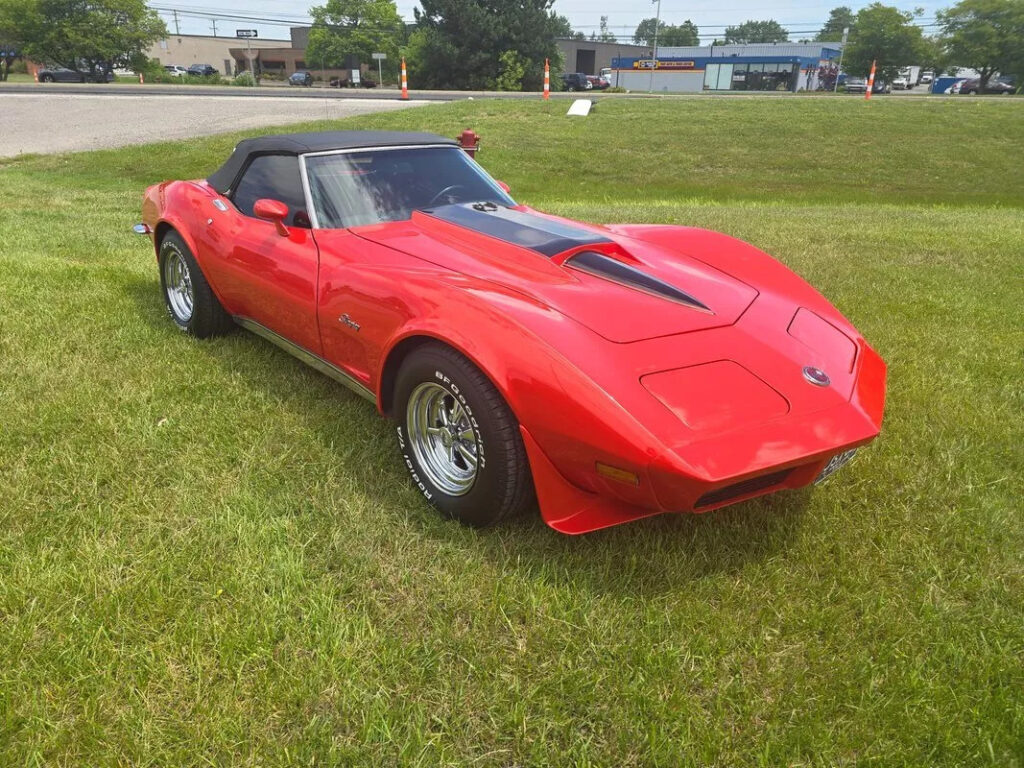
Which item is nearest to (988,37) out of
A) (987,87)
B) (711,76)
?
(987,87)

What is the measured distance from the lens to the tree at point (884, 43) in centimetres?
6431

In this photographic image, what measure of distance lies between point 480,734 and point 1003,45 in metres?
74.6

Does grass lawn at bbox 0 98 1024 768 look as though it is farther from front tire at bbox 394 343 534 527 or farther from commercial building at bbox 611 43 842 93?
commercial building at bbox 611 43 842 93

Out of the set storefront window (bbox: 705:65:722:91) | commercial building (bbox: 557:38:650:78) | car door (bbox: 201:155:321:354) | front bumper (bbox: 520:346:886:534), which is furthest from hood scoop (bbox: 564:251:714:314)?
commercial building (bbox: 557:38:650:78)

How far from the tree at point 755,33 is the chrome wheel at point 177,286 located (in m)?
151

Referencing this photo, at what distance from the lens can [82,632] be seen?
6.54 ft

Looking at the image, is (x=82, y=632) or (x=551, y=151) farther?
(x=551, y=151)

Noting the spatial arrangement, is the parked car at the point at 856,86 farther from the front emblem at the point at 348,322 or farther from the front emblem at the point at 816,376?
the front emblem at the point at 348,322

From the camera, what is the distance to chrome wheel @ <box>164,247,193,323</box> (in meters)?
4.27

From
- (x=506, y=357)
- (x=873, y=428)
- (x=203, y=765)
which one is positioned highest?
(x=506, y=357)

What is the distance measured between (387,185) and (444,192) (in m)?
0.31

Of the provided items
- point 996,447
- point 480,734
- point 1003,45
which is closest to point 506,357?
point 480,734

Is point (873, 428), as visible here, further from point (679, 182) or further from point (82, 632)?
point (679, 182)

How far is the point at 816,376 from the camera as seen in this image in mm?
2299
